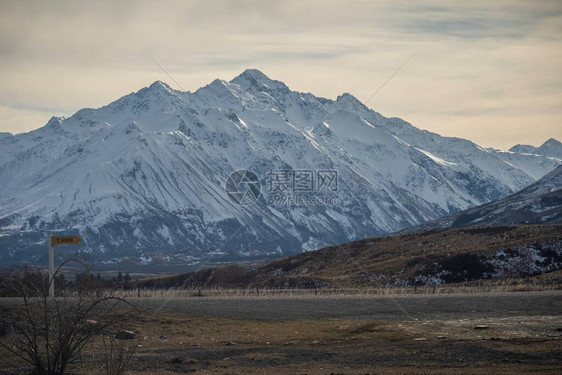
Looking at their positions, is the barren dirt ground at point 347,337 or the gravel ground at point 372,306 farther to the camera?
the gravel ground at point 372,306

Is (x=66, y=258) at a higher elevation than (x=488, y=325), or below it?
higher

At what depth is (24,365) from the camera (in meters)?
31.2

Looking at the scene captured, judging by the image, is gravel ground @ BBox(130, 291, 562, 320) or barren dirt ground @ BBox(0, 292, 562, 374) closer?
barren dirt ground @ BBox(0, 292, 562, 374)

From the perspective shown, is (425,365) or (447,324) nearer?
(425,365)

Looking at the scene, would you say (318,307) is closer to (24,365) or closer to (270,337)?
(270,337)

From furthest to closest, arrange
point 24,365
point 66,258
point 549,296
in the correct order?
point 549,296, point 24,365, point 66,258

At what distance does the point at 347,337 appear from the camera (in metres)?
37.6

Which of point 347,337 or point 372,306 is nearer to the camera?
point 347,337

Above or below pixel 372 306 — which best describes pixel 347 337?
below

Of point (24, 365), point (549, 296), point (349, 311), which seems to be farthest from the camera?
point (549, 296)

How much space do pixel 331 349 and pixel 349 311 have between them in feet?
47.8

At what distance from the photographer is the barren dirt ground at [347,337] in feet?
96.5

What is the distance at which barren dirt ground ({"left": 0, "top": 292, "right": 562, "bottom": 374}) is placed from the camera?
29.4 metres

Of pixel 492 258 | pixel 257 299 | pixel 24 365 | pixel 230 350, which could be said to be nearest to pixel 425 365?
pixel 230 350
